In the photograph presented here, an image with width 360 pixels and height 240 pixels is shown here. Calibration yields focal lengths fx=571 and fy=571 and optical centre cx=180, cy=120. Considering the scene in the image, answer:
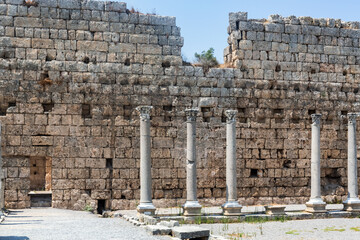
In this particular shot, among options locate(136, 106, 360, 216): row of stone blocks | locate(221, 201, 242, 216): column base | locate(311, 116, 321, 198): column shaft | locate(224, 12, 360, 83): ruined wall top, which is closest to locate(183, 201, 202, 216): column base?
locate(136, 106, 360, 216): row of stone blocks

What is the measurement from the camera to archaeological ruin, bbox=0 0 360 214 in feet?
52.9

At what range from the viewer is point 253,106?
1792 centimetres

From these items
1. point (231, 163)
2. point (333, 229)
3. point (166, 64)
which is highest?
point (166, 64)

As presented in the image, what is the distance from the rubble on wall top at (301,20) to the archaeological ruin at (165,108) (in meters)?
0.04

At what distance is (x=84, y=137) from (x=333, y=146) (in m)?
8.01

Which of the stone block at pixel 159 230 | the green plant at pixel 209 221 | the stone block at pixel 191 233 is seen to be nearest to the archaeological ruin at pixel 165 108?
the green plant at pixel 209 221

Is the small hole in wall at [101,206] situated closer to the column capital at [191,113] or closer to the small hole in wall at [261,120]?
the column capital at [191,113]

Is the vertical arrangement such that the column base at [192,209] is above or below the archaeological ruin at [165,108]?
below

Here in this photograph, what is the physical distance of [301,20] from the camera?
18609 mm

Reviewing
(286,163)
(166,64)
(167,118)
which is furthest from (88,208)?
(286,163)

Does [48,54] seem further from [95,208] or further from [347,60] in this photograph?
[347,60]

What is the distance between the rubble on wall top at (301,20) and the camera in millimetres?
18047

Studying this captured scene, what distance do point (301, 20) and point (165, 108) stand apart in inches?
214

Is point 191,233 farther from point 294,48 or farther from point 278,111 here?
point 294,48
